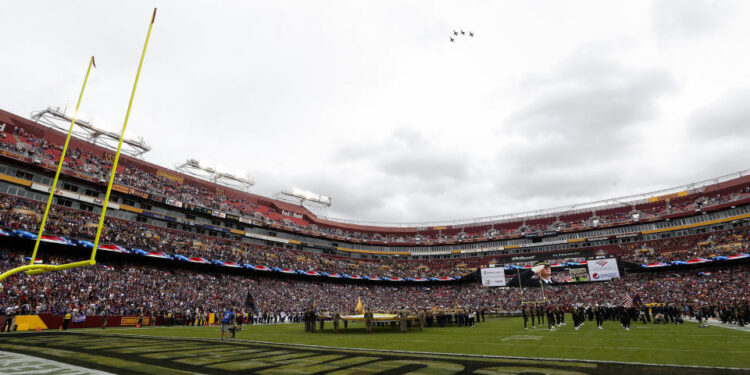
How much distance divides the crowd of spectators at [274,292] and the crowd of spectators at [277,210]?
12.9m

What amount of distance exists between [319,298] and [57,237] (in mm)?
33153

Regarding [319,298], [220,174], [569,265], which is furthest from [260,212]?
[569,265]

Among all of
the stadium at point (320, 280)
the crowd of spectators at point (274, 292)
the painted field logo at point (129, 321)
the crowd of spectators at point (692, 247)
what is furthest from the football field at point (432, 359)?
the crowd of spectators at point (692, 247)

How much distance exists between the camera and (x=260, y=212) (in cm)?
6750

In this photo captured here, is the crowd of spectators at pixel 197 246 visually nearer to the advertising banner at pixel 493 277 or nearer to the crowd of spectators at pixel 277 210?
the crowd of spectators at pixel 277 210

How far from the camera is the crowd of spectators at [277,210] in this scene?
1687 inches

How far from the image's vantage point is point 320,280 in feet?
205

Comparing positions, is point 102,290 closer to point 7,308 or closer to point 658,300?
point 7,308

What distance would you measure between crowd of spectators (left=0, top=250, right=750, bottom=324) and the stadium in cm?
25

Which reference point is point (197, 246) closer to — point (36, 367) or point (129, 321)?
point (129, 321)

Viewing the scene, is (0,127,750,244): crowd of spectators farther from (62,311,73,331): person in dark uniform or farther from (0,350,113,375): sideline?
(0,350,113,375): sideline

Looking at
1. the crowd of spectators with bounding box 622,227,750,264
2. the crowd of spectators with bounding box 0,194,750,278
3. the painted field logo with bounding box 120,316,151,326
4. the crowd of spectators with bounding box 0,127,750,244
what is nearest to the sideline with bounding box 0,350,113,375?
the painted field logo with bounding box 120,316,151,326

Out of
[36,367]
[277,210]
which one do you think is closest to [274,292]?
[277,210]

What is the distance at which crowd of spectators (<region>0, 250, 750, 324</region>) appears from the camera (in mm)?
29125
